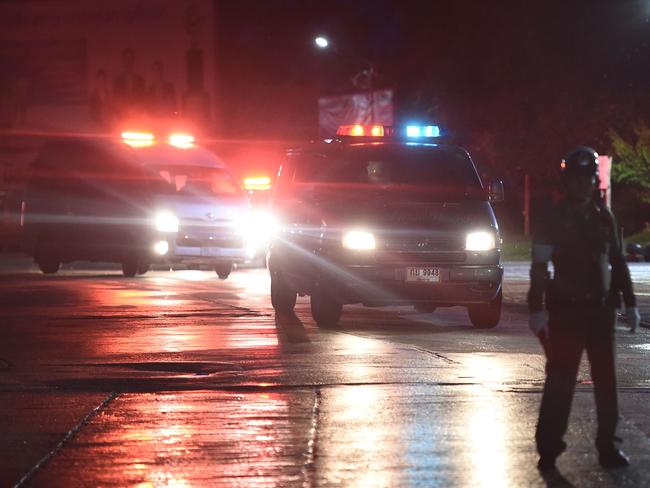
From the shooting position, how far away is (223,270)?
26141 millimetres

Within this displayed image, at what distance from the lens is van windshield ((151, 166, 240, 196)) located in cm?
2602

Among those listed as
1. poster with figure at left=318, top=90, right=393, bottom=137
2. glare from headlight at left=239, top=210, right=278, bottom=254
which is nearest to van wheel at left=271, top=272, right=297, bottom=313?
glare from headlight at left=239, top=210, right=278, bottom=254

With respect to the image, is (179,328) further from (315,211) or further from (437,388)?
(437,388)

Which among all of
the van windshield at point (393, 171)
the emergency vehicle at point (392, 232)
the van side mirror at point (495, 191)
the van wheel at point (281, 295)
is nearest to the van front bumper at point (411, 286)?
the emergency vehicle at point (392, 232)

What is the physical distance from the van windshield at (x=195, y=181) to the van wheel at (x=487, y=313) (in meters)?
10.0

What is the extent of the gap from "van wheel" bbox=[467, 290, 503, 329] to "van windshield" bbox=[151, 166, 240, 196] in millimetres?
10044

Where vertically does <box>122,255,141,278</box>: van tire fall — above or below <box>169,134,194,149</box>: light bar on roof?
below

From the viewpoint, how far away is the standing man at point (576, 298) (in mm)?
8141

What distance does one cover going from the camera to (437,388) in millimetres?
11258

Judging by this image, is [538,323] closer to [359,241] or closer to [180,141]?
[359,241]

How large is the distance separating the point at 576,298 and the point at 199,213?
1763cm

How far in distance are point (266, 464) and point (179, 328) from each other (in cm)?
810

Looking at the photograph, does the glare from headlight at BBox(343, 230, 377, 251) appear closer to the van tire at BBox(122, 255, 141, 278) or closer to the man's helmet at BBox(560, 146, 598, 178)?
the man's helmet at BBox(560, 146, 598, 178)

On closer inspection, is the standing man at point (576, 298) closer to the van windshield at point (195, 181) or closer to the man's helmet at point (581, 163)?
the man's helmet at point (581, 163)
